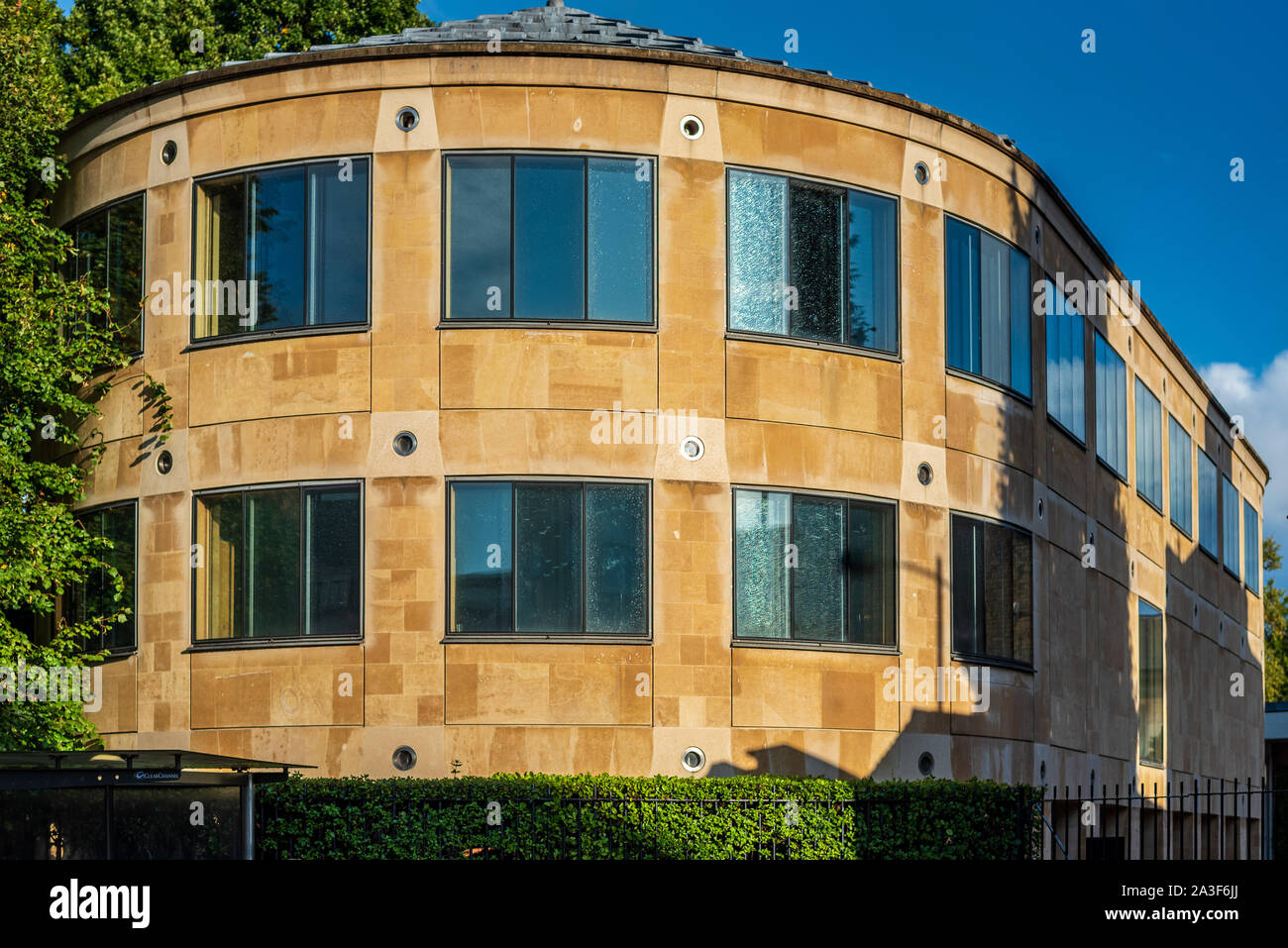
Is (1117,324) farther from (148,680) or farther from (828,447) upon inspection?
(148,680)

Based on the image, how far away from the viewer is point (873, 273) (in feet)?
75.7

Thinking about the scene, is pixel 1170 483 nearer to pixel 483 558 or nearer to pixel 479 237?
pixel 479 237

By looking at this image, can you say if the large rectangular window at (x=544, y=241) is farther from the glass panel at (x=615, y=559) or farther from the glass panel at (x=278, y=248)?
the glass panel at (x=615, y=559)

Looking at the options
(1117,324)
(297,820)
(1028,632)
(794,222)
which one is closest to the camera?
(297,820)

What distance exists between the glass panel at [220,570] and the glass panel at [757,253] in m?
6.92

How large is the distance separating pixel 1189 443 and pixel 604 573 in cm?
2131

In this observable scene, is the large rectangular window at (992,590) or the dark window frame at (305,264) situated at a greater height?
the dark window frame at (305,264)

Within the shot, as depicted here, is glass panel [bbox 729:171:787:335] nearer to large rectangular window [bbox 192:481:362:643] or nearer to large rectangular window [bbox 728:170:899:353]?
large rectangular window [bbox 728:170:899:353]

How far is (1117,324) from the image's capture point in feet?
102

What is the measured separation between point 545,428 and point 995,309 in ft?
24.7

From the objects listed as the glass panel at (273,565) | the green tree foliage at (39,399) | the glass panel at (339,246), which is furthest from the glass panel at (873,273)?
the green tree foliage at (39,399)

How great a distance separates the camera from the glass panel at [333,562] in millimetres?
21250

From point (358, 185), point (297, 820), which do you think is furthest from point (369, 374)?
point (297, 820)

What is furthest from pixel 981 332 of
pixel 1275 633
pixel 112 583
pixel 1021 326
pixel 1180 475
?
pixel 1275 633
